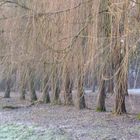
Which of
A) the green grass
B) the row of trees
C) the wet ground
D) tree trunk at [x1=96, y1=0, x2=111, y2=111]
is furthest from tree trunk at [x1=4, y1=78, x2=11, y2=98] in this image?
tree trunk at [x1=96, y1=0, x2=111, y2=111]

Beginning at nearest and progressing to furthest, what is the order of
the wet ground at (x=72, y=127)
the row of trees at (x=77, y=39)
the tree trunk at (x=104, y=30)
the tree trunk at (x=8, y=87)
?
1. the row of trees at (x=77, y=39)
2. the tree trunk at (x=104, y=30)
3. the wet ground at (x=72, y=127)
4. the tree trunk at (x=8, y=87)

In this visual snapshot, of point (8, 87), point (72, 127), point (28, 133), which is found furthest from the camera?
point (8, 87)

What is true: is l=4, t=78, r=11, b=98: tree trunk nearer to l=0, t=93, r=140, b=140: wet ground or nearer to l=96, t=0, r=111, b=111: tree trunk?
l=0, t=93, r=140, b=140: wet ground

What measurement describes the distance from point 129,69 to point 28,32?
71.5 inches

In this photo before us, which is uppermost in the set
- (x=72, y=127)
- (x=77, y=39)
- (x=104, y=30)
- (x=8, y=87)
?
(x=104, y=30)

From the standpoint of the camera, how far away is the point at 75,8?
474 cm

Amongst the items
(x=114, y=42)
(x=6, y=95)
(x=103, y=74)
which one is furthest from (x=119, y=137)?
(x=6, y=95)

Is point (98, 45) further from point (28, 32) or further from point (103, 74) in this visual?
point (28, 32)

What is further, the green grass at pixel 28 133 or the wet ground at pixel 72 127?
the wet ground at pixel 72 127

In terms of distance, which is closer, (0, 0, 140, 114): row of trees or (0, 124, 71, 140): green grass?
(0, 0, 140, 114): row of trees

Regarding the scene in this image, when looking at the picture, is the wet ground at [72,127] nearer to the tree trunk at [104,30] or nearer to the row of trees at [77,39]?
the row of trees at [77,39]

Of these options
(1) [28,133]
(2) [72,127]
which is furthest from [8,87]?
(1) [28,133]

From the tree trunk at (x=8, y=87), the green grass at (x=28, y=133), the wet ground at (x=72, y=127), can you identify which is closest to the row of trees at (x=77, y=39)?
the wet ground at (x=72, y=127)

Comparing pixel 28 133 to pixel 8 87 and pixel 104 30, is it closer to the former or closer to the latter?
pixel 104 30
